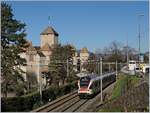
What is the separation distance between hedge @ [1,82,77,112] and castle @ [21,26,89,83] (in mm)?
11546

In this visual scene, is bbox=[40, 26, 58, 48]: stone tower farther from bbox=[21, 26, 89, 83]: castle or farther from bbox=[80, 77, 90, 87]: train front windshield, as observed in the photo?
bbox=[80, 77, 90, 87]: train front windshield

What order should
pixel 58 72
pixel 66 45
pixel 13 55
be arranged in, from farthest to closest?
pixel 66 45, pixel 58 72, pixel 13 55

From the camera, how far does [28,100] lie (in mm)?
32938

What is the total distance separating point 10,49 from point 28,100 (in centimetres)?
1247

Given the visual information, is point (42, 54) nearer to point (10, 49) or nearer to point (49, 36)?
point (49, 36)

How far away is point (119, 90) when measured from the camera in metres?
38.6

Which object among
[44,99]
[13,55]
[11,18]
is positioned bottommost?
[44,99]

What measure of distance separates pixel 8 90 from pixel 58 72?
771 inches

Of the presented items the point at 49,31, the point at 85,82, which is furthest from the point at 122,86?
the point at 49,31

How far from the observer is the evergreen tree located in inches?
1668

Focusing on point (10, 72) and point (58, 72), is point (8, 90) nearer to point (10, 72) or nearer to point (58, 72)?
point (10, 72)

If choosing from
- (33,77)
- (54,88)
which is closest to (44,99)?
(54,88)

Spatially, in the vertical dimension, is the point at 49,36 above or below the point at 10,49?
above

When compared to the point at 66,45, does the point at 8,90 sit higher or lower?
lower
